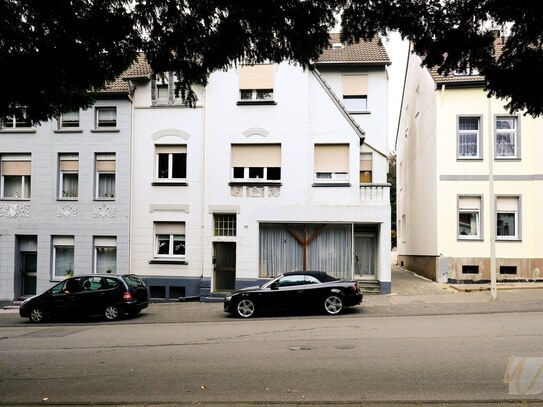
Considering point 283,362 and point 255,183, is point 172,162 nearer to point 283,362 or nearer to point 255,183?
point 255,183

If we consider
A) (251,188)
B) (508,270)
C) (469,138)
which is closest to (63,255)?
(251,188)

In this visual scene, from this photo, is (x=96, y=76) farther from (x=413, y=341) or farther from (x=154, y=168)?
(x=154, y=168)

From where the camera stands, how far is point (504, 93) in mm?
5383

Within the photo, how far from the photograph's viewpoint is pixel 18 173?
2230 centimetres

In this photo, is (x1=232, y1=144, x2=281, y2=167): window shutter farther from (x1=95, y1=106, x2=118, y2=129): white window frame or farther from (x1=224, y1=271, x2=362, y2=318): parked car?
(x1=224, y1=271, x2=362, y2=318): parked car

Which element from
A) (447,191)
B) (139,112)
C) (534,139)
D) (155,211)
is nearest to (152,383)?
(155,211)

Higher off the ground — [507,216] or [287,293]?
[507,216]

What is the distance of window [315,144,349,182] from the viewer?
68.8 ft

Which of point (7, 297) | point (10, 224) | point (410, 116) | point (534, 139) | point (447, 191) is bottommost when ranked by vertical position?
point (7, 297)

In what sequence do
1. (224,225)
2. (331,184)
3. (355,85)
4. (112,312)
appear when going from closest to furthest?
(112,312), (331,184), (224,225), (355,85)

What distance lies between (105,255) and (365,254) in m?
10.8

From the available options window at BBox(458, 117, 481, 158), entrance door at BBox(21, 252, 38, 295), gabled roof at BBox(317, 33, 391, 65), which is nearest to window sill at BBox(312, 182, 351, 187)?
gabled roof at BBox(317, 33, 391, 65)

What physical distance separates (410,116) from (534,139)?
9.28 meters

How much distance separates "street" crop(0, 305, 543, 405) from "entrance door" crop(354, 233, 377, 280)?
6801 mm
